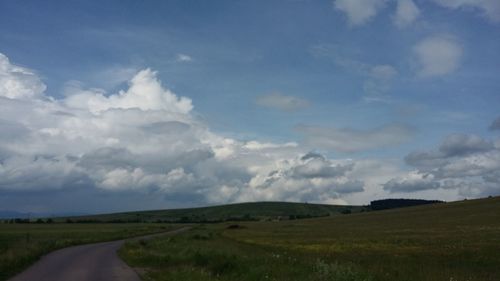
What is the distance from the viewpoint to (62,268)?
27062mm

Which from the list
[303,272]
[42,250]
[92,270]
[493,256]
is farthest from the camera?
[42,250]

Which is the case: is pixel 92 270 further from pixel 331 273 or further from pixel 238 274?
pixel 331 273

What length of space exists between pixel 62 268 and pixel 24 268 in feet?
5.96

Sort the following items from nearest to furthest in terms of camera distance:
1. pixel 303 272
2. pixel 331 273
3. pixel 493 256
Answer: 1. pixel 331 273
2. pixel 303 272
3. pixel 493 256

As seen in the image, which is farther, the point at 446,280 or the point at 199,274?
the point at 199,274

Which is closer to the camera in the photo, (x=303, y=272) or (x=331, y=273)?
(x=331, y=273)

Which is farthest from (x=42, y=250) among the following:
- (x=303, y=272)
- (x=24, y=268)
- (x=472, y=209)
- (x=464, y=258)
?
(x=472, y=209)

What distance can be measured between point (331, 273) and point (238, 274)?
4461mm

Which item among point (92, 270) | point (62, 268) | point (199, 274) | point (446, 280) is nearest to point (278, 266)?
point (199, 274)

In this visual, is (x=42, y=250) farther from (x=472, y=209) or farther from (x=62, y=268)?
(x=472, y=209)

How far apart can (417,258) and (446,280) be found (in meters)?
11.6

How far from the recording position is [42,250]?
38781mm

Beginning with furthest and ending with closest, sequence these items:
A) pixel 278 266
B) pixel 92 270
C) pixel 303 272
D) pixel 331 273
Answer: pixel 92 270 < pixel 278 266 < pixel 303 272 < pixel 331 273

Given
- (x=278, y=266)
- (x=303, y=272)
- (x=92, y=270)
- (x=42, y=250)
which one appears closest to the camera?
(x=303, y=272)
